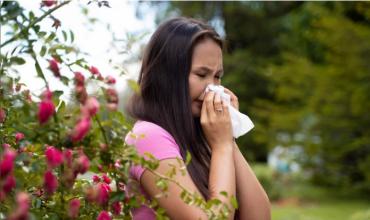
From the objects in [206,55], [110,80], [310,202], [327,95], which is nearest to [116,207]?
[110,80]

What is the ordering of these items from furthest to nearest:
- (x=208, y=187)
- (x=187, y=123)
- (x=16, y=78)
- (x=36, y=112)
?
(x=187, y=123) < (x=208, y=187) < (x=16, y=78) < (x=36, y=112)

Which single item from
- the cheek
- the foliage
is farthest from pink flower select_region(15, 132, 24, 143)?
the foliage

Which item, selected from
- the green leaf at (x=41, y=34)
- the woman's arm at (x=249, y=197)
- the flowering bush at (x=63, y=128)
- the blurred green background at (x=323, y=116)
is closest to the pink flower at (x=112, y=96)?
the flowering bush at (x=63, y=128)

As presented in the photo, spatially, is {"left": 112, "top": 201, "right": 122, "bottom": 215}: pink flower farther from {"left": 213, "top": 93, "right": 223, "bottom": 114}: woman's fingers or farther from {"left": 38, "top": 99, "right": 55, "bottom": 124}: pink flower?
{"left": 213, "top": 93, "right": 223, "bottom": 114}: woman's fingers

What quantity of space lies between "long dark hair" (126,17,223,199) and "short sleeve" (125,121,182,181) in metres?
0.07

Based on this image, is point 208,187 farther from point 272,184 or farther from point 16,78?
point 272,184

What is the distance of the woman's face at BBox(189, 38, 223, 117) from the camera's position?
1.94 m

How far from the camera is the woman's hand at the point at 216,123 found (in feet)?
6.23

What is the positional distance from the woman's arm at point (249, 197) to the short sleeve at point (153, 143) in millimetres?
250

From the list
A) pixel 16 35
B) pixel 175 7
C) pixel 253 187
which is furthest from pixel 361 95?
pixel 16 35

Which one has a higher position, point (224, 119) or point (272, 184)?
point (224, 119)

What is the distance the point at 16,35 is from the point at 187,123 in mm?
696

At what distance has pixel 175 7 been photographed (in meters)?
18.3

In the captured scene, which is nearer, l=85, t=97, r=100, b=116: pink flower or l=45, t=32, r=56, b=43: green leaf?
l=85, t=97, r=100, b=116: pink flower
